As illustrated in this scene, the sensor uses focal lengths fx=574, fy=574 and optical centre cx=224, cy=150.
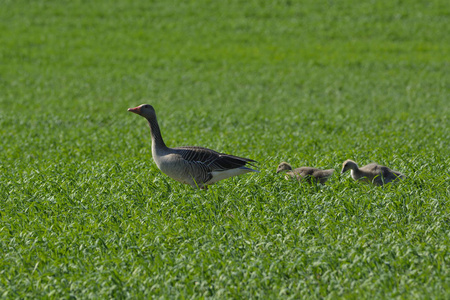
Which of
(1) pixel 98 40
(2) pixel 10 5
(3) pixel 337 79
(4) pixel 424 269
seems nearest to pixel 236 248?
(4) pixel 424 269

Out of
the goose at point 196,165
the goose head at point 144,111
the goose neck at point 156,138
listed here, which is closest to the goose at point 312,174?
the goose at point 196,165

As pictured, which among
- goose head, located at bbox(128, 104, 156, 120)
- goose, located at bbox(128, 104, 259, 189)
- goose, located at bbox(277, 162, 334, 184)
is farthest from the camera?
goose head, located at bbox(128, 104, 156, 120)

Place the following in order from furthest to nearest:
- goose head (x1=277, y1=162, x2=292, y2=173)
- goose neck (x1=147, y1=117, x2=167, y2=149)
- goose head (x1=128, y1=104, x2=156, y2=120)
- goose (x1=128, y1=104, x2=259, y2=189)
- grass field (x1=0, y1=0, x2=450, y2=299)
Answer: goose head (x1=277, y1=162, x2=292, y2=173) → goose head (x1=128, y1=104, x2=156, y2=120) → goose neck (x1=147, y1=117, x2=167, y2=149) → goose (x1=128, y1=104, x2=259, y2=189) → grass field (x1=0, y1=0, x2=450, y2=299)

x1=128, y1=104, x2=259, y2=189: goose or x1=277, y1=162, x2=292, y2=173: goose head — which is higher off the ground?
x1=128, y1=104, x2=259, y2=189: goose

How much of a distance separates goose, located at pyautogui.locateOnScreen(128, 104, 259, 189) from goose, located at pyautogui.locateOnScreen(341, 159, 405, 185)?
1797 millimetres

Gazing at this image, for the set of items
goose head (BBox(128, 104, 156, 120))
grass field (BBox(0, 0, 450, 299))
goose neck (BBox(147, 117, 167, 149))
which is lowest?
grass field (BBox(0, 0, 450, 299))

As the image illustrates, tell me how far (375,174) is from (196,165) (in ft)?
10.1

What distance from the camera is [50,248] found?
293 inches

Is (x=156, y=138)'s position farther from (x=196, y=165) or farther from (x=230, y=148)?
(x=230, y=148)

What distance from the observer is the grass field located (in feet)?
21.6

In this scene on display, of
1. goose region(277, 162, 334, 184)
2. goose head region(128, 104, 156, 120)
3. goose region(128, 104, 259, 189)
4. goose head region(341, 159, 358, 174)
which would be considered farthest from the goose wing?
goose head region(341, 159, 358, 174)

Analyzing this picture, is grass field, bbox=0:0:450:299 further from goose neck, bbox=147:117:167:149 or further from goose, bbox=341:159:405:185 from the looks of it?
goose neck, bbox=147:117:167:149

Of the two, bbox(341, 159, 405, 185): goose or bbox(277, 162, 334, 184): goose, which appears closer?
bbox(341, 159, 405, 185): goose

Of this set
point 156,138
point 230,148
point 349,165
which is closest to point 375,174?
point 349,165
